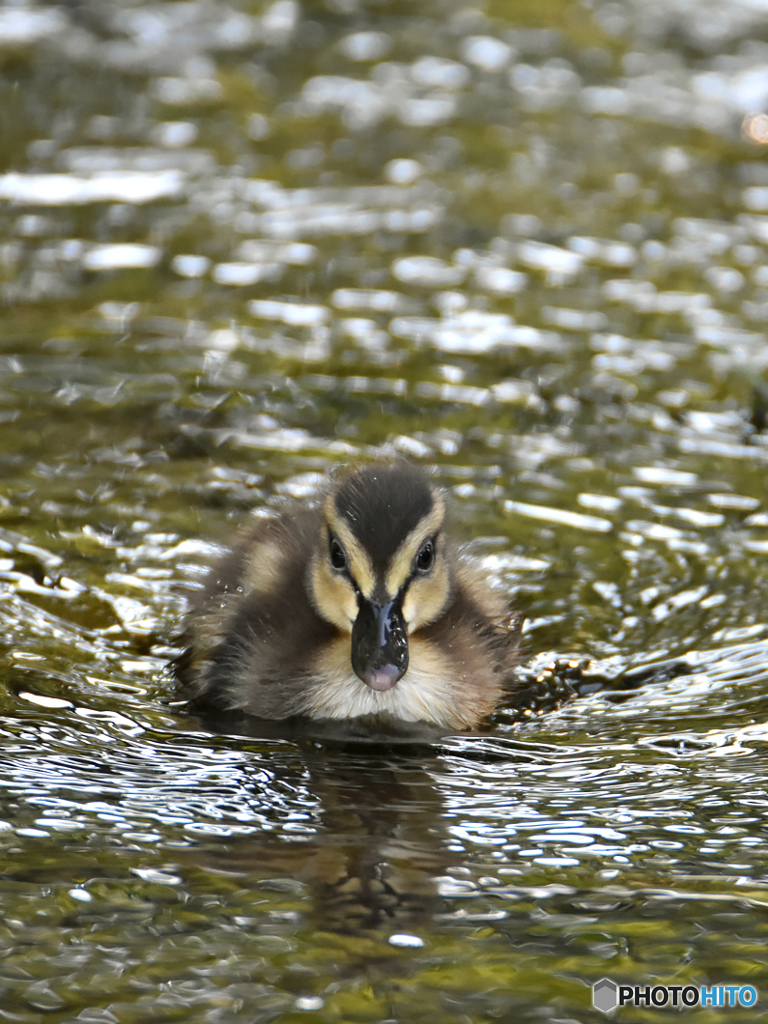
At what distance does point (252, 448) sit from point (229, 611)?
1.57 m

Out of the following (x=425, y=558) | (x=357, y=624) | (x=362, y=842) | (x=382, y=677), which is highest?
(x=425, y=558)

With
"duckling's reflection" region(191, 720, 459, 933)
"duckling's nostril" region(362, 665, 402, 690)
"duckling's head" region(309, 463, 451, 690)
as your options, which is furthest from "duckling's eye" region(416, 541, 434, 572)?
"duckling's reflection" region(191, 720, 459, 933)

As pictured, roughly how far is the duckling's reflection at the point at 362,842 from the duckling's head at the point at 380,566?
27 cm

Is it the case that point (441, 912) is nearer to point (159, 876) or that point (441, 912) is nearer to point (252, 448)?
point (159, 876)

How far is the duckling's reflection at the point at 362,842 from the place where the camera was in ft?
11.5

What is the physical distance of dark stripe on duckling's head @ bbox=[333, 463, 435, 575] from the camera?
14.4 feet

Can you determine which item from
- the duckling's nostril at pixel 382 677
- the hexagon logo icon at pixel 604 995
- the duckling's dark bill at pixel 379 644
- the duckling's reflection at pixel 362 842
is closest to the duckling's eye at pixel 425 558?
the duckling's dark bill at pixel 379 644

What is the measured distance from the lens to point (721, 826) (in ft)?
13.0

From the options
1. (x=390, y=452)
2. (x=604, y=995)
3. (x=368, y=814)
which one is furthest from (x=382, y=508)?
(x=390, y=452)

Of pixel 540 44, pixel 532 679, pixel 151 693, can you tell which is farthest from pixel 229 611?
pixel 540 44

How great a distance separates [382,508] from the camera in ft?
14.6

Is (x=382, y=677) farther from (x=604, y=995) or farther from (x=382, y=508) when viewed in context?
(x=604, y=995)

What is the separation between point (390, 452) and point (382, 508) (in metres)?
1.93

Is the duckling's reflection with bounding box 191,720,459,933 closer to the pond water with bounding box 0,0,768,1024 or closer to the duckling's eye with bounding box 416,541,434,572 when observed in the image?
the pond water with bounding box 0,0,768,1024
